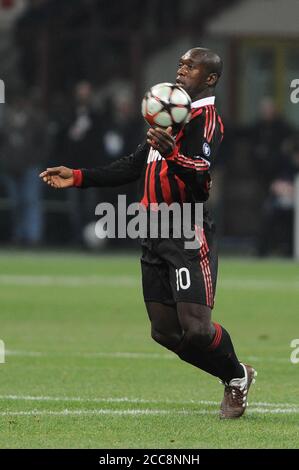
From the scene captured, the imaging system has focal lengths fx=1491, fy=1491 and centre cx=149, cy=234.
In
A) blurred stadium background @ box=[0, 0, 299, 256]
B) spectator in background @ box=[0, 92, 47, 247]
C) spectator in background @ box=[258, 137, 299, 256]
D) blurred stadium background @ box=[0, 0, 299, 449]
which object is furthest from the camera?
spectator in background @ box=[0, 92, 47, 247]

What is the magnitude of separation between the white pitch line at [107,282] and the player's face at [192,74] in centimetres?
927

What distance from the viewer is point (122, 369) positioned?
11.3 m

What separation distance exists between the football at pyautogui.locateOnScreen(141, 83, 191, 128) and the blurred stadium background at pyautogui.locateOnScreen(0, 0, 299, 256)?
14.5m

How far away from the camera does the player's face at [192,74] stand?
8805 mm

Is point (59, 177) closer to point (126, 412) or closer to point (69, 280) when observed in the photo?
point (126, 412)

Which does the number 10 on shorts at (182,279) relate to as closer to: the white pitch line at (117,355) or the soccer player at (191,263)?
the soccer player at (191,263)

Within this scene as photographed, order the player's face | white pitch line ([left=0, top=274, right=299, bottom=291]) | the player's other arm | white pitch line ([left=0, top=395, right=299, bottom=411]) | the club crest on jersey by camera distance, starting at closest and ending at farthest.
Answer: the player's face
the club crest on jersey
the player's other arm
white pitch line ([left=0, top=395, right=299, bottom=411])
white pitch line ([left=0, top=274, right=299, bottom=291])

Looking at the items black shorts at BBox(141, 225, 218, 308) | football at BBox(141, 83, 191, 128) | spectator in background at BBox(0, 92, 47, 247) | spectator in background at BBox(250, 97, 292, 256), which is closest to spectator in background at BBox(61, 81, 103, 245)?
spectator in background at BBox(0, 92, 47, 247)

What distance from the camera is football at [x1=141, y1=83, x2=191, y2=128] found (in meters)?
8.28

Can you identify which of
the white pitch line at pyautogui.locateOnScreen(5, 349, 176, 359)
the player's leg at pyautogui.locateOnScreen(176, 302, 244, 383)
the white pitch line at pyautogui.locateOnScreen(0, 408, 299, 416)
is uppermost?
the player's leg at pyautogui.locateOnScreen(176, 302, 244, 383)

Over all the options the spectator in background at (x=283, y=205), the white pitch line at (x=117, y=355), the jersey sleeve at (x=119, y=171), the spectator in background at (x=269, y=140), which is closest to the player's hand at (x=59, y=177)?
the jersey sleeve at (x=119, y=171)

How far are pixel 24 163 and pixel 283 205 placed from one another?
4186mm

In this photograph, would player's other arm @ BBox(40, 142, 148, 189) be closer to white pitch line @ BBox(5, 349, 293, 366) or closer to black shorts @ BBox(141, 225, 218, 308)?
black shorts @ BBox(141, 225, 218, 308)
